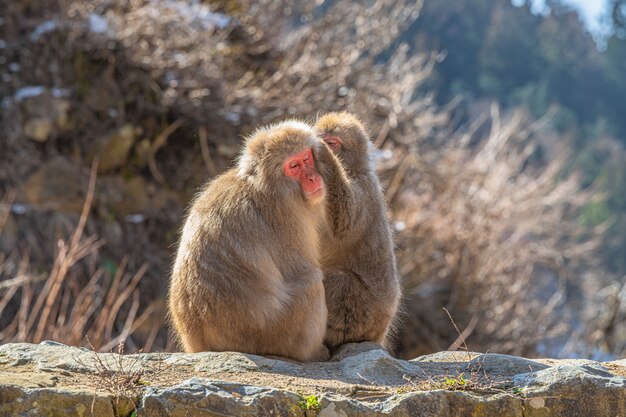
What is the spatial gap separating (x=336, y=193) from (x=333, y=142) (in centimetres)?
43

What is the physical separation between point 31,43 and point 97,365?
23.4ft

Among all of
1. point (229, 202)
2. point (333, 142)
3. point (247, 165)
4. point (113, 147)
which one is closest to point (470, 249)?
point (113, 147)

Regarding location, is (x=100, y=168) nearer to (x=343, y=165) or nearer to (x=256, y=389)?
(x=343, y=165)

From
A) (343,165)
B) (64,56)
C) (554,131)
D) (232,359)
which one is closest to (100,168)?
(64,56)

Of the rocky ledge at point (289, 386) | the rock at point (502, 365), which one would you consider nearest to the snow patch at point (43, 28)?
the rocky ledge at point (289, 386)

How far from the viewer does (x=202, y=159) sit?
10320mm

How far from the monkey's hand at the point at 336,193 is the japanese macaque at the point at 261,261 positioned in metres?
0.08

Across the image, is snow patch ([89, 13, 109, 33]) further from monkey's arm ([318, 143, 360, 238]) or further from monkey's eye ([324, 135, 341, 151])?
monkey's arm ([318, 143, 360, 238])

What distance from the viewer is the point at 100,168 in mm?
9789

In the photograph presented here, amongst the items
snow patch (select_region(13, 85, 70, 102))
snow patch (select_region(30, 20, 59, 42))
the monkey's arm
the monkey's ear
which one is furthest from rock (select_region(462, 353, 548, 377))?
snow patch (select_region(30, 20, 59, 42))

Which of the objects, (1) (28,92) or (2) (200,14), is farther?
(2) (200,14)

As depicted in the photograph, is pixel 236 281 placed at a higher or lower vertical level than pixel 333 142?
lower

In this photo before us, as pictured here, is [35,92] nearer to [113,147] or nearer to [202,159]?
[113,147]

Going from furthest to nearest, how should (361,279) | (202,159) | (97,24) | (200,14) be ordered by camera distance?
(200,14), (202,159), (97,24), (361,279)
